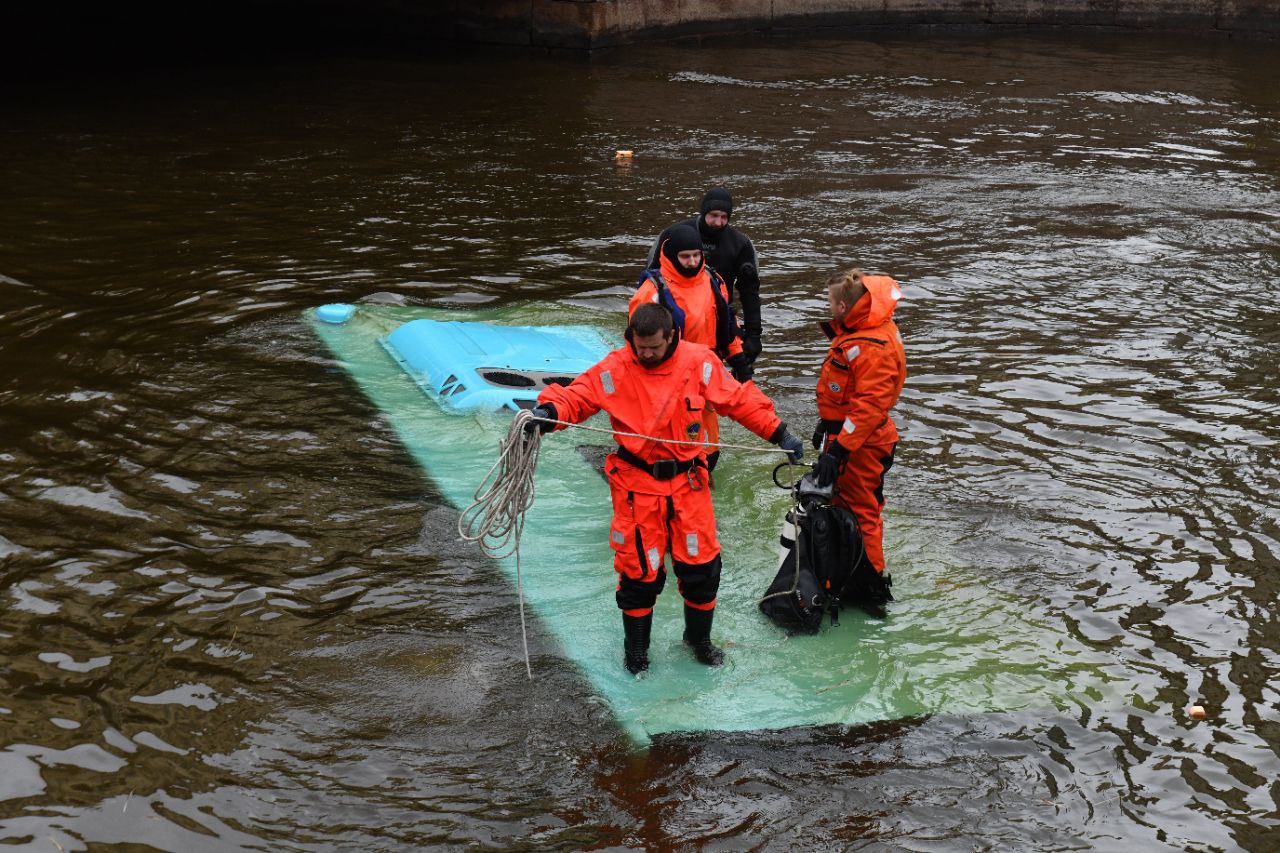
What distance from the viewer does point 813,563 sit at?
6371 millimetres

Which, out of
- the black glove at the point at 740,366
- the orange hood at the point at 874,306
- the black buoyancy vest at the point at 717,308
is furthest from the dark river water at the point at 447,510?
the orange hood at the point at 874,306

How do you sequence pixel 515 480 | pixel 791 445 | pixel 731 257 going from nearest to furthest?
pixel 791 445
pixel 515 480
pixel 731 257

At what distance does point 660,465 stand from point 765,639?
134cm

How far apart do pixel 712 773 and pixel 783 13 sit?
23355 millimetres

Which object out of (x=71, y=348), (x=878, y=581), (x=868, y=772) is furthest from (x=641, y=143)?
(x=868, y=772)

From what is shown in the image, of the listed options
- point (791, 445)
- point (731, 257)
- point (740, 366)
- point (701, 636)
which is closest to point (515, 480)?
point (701, 636)

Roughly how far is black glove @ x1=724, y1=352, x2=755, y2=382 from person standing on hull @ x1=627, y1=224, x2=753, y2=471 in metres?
0.09

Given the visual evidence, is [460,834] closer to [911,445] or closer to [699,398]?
[699,398]

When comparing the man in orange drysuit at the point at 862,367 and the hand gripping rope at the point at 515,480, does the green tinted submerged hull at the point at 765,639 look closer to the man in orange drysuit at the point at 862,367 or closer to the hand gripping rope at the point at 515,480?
the hand gripping rope at the point at 515,480

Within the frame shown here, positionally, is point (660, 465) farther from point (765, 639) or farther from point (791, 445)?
point (765, 639)

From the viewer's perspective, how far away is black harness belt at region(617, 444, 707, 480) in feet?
18.2

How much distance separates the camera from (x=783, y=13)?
26.3 m

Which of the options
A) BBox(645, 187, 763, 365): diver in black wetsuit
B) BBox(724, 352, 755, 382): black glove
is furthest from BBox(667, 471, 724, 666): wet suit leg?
BBox(645, 187, 763, 365): diver in black wetsuit

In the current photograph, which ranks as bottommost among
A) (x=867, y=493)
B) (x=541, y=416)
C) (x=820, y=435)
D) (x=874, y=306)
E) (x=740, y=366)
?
(x=867, y=493)
